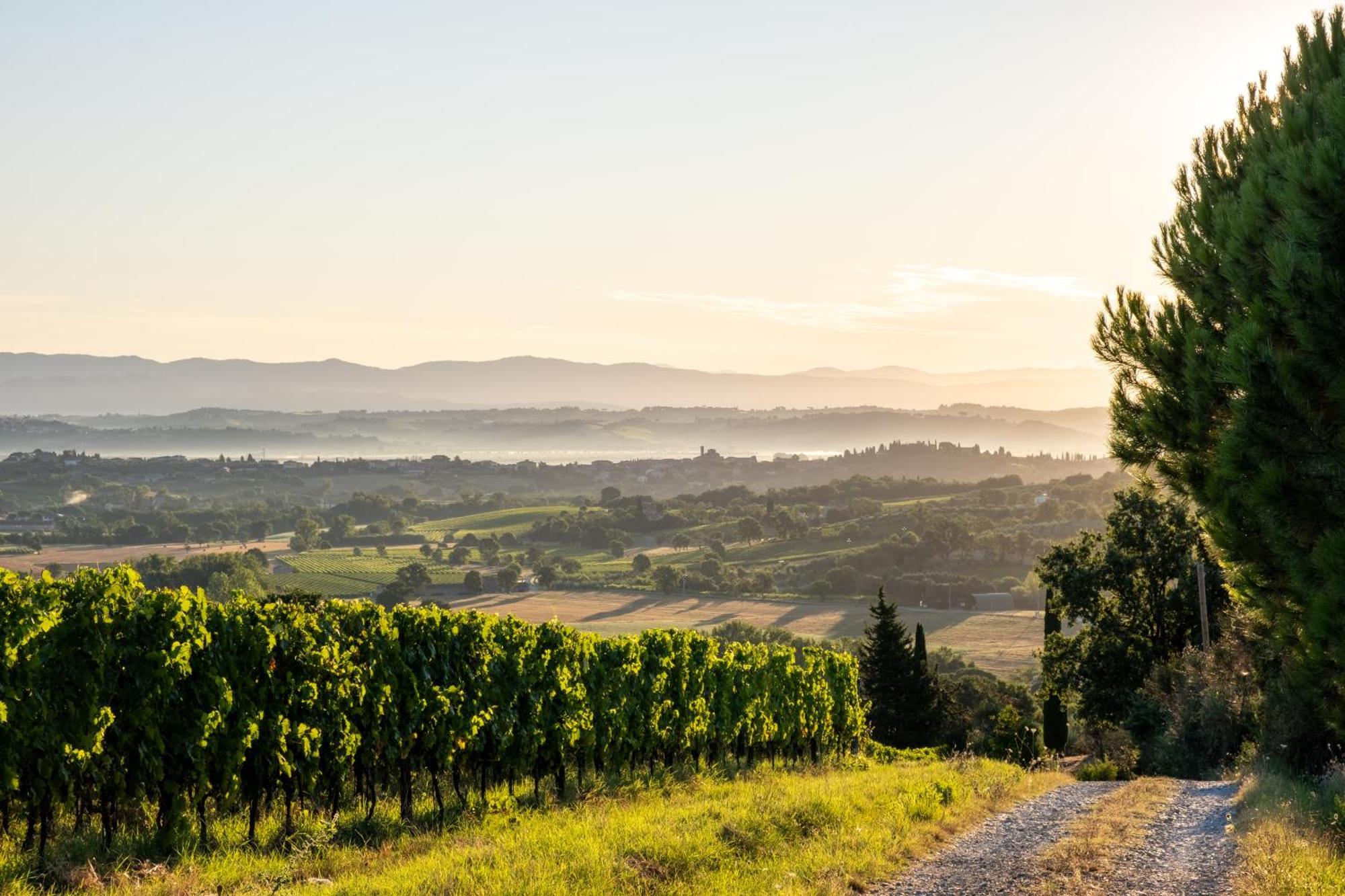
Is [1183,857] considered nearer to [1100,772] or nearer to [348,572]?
[1100,772]

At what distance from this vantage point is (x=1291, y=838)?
12.5m

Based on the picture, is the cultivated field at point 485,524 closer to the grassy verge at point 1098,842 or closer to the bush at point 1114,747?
the bush at point 1114,747

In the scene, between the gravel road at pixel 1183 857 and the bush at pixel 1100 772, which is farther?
the bush at pixel 1100 772

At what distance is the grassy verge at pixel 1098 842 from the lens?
11.3m

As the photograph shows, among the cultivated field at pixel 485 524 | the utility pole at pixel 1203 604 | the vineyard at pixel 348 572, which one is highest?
the utility pole at pixel 1203 604

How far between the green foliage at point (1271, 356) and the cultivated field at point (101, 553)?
94062mm

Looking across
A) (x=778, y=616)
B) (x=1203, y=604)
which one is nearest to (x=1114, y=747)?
(x=1203, y=604)

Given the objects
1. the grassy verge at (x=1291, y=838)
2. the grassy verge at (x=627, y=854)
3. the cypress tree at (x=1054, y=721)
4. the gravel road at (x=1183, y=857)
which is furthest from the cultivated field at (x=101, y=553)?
the grassy verge at (x=1291, y=838)

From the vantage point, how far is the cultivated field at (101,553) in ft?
317

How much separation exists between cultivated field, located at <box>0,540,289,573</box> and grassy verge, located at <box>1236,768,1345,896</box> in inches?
3629

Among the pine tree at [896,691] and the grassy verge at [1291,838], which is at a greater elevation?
the grassy verge at [1291,838]

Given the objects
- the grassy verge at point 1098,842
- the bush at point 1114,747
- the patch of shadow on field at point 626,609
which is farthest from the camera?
the patch of shadow on field at point 626,609

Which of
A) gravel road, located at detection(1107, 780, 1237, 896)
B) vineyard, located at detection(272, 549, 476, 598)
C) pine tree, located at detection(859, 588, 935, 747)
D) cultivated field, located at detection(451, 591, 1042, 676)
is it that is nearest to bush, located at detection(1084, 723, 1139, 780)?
pine tree, located at detection(859, 588, 935, 747)

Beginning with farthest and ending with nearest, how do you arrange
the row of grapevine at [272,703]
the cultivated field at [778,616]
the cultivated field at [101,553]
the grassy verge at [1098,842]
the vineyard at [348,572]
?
the vineyard at [348,572]
the cultivated field at [101,553]
the cultivated field at [778,616]
the grassy verge at [1098,842]
the row of grapevine at [272,703]
